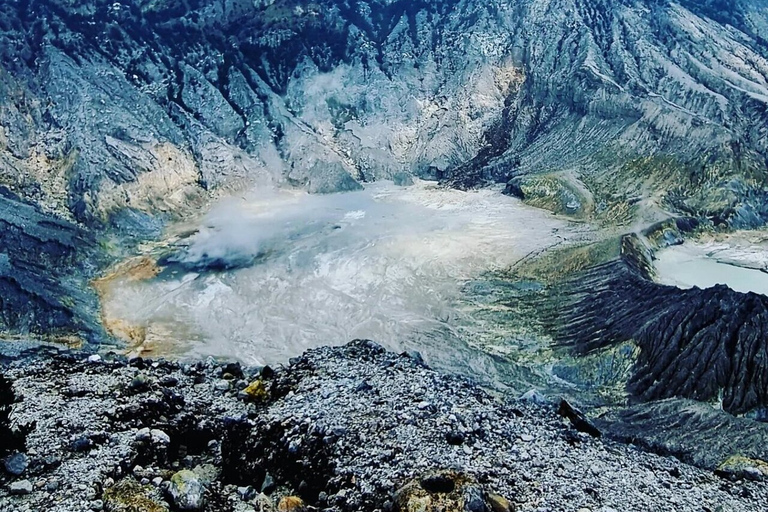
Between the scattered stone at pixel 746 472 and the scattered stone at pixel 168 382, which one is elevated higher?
the scattered stone at pixel 746 472

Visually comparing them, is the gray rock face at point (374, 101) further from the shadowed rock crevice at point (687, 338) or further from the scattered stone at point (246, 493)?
the scattered stone at point (246, 493)

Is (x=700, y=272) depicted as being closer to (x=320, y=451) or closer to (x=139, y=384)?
(x=320, y=451)

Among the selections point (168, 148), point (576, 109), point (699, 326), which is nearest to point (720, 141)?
point (576, 109)

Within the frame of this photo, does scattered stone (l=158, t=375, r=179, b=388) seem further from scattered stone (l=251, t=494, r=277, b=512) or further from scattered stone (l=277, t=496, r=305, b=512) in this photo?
scattered stone (l=277, t=496, r=305, b=512)

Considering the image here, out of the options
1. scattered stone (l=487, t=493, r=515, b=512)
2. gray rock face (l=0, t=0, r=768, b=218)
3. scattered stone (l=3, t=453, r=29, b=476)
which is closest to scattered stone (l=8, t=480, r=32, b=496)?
scattered stone (l=3, t=453, r=29, b=476)

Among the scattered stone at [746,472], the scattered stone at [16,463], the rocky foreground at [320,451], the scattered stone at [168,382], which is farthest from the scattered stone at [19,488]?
the scattered stone at [746,472]

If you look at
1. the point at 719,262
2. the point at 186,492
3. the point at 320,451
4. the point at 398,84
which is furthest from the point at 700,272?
the point at 398,84

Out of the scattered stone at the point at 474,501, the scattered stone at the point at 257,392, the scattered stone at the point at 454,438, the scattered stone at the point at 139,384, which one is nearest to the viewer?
the scattered stone at the point at 474,501

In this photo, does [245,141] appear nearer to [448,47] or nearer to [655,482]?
[448,47]
